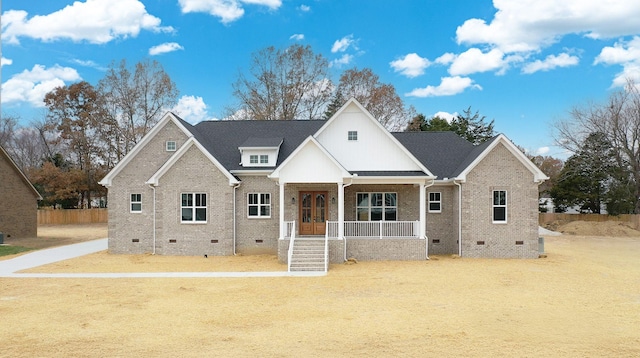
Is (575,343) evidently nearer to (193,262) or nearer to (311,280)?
(311,280)

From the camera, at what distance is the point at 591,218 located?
1775 inches

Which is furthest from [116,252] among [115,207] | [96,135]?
[96,135]

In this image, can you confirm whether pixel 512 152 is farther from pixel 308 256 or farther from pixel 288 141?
pixel 288 141

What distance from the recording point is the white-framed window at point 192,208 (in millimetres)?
22062

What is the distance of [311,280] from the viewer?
15.7m

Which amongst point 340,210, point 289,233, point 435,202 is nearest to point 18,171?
point 289,233

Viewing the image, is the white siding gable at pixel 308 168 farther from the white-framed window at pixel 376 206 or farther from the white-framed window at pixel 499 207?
the white-framed window at pixel 499 207

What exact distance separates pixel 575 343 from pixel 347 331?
14.9ft

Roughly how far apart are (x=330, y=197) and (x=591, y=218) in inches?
1393

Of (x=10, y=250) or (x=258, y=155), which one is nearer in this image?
(x=258, y=155)

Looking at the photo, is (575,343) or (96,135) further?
(96,135)

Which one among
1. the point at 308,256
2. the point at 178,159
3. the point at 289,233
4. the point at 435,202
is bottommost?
the point at 308,256

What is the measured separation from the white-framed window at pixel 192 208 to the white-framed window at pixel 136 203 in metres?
2.57

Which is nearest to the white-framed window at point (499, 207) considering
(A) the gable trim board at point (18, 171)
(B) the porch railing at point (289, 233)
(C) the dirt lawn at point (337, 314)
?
(C) the dirt lawn at point (337, 314)
